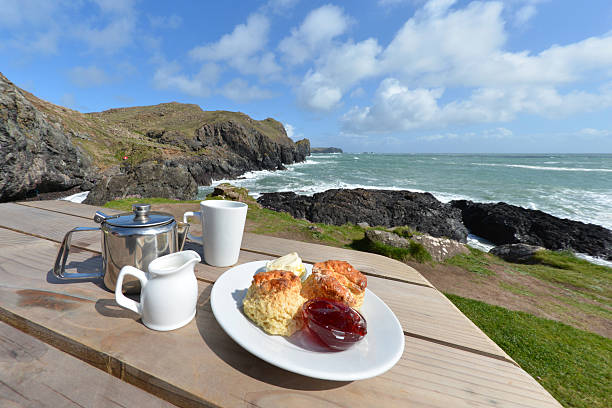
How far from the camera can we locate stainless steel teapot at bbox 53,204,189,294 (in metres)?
0.84

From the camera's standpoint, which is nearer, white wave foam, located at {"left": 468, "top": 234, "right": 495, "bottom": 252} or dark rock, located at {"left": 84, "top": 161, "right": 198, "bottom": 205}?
dark rock, located at {"left": 84, "top": 161, "right": 198, "bottom": 205}

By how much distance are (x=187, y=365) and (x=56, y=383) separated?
0.30 meters

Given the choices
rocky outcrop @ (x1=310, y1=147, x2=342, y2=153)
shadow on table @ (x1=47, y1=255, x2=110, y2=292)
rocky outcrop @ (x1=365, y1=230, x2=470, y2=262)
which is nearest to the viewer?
shadow on table @ (x1=47, y1=255, x2=110, y2=292)

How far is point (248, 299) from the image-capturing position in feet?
2.64

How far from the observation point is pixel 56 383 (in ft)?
1.91

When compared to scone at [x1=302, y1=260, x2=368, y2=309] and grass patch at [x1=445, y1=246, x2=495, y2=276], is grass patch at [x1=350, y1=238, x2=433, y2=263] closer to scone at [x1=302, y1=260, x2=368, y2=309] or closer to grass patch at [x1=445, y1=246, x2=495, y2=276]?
grass patch at [x1=445, y1=246, x2=495, y2=276]

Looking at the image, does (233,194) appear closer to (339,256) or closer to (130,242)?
(339,256)

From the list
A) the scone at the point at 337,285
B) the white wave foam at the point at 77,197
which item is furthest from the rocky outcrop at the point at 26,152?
the scone at the point at 337,285

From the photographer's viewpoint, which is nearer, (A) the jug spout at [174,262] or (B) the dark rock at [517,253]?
(A) the jug spout at [174,262]

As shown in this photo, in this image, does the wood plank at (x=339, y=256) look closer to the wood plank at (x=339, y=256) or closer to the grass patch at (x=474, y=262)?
the wood plank at (x=339, y=256)

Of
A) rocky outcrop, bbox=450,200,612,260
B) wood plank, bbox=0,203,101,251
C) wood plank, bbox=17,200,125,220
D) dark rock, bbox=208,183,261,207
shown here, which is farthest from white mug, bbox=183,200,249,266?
rocky outcrop, bbox=450,200,612,260

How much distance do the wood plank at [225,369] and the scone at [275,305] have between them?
99 millimetres

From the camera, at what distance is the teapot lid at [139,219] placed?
0.85 m

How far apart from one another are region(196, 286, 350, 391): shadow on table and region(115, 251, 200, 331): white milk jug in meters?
0.08
